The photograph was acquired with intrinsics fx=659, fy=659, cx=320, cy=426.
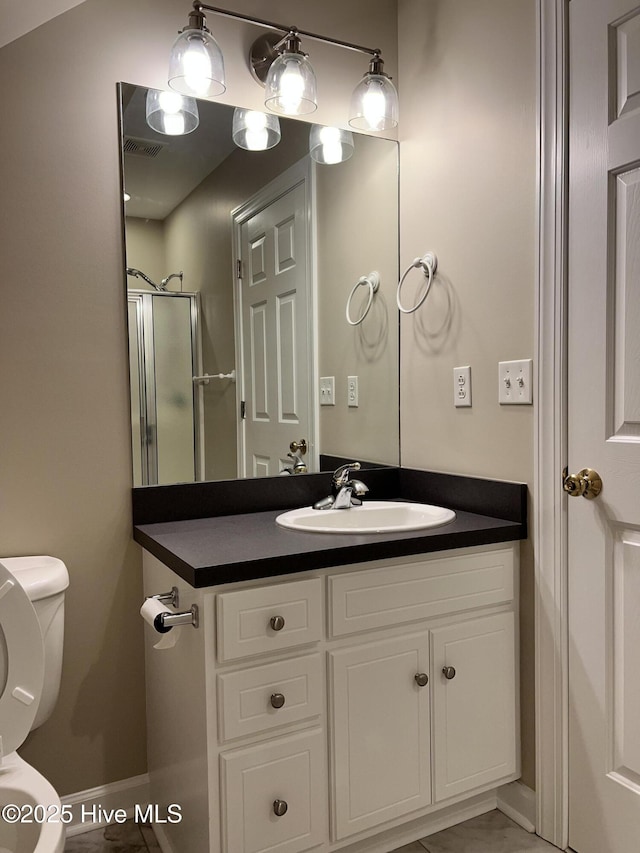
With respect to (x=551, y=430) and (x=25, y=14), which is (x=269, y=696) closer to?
(x=551, y=430)

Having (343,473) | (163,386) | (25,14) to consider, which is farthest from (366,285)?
(25,14)

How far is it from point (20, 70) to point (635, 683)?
203 cm

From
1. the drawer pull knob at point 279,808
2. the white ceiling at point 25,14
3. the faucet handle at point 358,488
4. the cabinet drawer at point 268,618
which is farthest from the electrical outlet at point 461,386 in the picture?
the white ceiling at point 25,14

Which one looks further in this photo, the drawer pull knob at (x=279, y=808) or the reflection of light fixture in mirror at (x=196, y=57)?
the reflection of light fixture in mirror at (x=196, y=57)

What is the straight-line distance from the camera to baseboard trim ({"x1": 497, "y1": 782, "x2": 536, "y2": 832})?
1687 millimetres

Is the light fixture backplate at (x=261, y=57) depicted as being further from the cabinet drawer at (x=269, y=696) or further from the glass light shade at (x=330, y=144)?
the cabinet drawer at (x=269, y=696)

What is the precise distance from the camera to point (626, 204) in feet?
4.66

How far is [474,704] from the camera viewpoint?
1.63m

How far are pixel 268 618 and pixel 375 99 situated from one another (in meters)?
1.47

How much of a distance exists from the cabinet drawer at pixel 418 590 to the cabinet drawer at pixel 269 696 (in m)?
0.11

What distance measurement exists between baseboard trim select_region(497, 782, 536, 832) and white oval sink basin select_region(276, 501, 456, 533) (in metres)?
0.73

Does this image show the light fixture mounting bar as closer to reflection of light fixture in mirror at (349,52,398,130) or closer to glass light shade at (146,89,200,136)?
reflection of light fixture in mirror at (349,52,398,130)

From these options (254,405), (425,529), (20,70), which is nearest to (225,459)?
(254,405)

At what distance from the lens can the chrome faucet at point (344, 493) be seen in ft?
6.08
